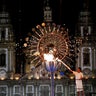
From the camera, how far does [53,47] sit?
24.7 meters

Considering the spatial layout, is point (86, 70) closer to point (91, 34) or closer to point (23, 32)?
point (91, 34)

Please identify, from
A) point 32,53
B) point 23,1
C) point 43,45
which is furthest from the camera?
point 23,1

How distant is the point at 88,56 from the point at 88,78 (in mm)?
2148

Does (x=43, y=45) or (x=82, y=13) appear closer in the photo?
(x=43, y=45)

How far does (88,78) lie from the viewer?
105 feet

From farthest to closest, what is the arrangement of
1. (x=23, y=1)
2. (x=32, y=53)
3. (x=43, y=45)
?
1. (x=23, y=1)
2. (x=32, y=53)
3. (x=43, y=45)

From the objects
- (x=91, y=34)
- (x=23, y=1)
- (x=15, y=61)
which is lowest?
(x=15, y=61)

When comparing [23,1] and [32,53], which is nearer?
[32,53]

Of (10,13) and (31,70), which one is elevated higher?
(10,13)

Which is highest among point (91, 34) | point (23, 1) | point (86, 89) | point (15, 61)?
point (23, 1)

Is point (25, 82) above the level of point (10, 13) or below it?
below

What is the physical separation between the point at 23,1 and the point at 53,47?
9881 mm

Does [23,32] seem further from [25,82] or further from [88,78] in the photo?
[88,78]

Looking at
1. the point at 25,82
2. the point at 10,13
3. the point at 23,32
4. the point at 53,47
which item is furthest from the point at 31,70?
the point at 53,47
